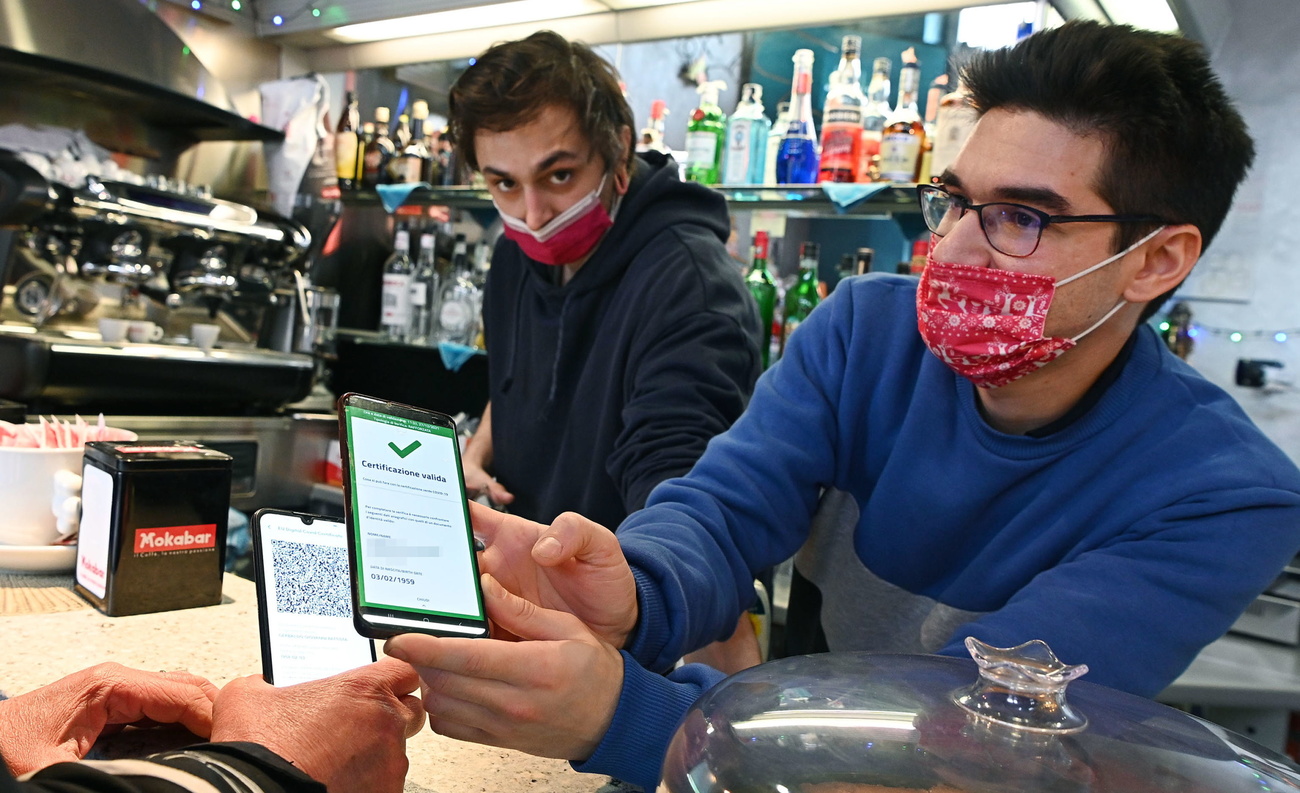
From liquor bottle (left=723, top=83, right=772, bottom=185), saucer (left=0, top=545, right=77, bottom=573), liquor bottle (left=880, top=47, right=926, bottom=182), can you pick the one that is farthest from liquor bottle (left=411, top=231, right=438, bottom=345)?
saucer (left=0, top=545, right=77, bottom=573)

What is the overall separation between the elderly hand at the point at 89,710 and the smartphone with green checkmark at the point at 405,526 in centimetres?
25

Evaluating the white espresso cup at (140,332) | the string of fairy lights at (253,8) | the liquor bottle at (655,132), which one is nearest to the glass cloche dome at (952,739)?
the liquor bottle at (655,132)

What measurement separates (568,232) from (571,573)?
1.04 meters

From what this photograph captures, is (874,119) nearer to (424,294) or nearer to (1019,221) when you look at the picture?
(1019,221)

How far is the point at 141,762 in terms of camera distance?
1.90ft

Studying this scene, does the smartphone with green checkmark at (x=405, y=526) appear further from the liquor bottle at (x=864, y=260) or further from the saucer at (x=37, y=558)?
the liquor bottle at (x=864, y=260)

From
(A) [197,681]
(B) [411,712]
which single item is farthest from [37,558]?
(B) [411,712]

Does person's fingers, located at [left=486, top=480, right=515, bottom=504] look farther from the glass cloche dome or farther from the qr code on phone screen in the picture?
the glass cloche dome

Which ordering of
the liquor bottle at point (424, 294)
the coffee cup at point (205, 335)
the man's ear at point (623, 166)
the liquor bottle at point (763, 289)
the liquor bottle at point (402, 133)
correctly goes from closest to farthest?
1. the man's ear at point (623, 166)
2. the liquor bottle at point (763, 289)
3. the coffee cup at point (205, 335)
4. the liquor bottle at point (424, 294)
5. the liquor bottle at point (402, 133)

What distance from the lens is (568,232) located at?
71.6 inches

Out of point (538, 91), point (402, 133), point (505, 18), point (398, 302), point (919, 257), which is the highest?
point (505, 18)

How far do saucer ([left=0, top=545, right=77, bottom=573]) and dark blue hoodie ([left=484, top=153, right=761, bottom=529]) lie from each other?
2.46 ft

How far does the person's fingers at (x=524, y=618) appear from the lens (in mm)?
749

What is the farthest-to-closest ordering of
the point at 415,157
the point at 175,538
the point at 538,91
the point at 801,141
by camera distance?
the point at 415,157 → the point at 801,141 → the point at 538,91 → the point at 175,538
